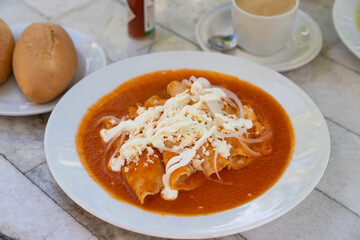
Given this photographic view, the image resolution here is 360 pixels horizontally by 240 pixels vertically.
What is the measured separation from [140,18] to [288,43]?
731mm

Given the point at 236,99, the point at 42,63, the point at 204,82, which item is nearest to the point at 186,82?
the point at 204,82

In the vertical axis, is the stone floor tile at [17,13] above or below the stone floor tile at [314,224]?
below

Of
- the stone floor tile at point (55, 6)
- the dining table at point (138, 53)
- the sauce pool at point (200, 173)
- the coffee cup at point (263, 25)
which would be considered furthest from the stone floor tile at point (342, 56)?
the stone floor tile at point (55, 6)

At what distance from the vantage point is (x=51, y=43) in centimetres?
171

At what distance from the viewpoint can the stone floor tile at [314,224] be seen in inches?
52.2

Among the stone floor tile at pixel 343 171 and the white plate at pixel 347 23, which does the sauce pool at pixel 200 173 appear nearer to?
the stone floor tile at pixel 343 171

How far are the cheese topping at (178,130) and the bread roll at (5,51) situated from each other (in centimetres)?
54

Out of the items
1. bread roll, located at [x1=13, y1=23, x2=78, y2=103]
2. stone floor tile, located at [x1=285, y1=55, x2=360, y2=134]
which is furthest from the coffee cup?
bread roll, located at [x1=13, y1=23, x2=78, y2=103]

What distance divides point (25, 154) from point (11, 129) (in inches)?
6.0

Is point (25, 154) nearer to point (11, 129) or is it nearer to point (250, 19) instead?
point (11, 129)

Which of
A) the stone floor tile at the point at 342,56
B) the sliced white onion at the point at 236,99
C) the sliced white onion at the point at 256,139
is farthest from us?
the stone floor tile at the point at 342,56

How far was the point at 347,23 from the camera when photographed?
6.63 ft

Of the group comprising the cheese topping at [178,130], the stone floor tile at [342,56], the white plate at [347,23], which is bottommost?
the stone floor tile at [342,56]

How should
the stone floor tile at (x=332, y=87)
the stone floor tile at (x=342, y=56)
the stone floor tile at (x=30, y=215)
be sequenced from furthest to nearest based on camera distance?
the stone floor tile at (x=342, y=56), the stone floor tile at (x=332, y=87), the stone floor tile at (x=30, y=215)
